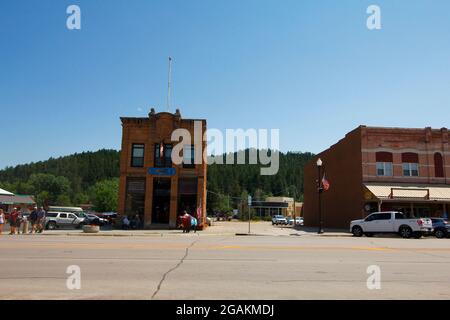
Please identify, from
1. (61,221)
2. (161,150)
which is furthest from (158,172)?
(61,221)

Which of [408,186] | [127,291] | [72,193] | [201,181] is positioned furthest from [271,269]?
[72,193]

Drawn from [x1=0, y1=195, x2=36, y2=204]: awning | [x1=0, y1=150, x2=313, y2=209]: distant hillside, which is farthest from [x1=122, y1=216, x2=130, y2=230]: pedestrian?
[x1=0, y1=150, x2=313, y2=209]: distant hillside


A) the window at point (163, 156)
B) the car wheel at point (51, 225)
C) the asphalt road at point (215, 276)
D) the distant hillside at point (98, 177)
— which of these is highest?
the distant hillside at point (98, 177)

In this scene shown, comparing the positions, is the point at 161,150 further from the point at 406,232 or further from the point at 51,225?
the point at 406,232

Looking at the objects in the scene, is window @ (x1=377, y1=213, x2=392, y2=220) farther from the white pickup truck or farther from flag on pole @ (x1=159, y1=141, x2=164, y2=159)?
flag on pole @ (x1=159, y1=141, x2=164, y2=159)

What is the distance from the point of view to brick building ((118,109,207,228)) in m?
35.4

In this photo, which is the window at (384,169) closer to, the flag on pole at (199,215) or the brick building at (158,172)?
the brick building at (158,172)

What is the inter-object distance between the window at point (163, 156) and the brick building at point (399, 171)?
18.4m

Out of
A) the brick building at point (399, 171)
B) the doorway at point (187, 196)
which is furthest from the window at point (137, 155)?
the brick building at point (399, 171)

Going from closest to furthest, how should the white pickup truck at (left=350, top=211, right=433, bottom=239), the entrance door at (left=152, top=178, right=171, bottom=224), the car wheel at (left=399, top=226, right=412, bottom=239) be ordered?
1. the white pickup truck at (left=350, top=211, right=433, bottom=239)
2. the car wheel at (left=399, top=226, right=412, bottom=239)
3. the entrance door at (left=152, top=178, right=171, bottom=224)

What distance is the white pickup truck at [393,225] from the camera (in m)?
25.5

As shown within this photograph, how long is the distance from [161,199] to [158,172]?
8.94ft

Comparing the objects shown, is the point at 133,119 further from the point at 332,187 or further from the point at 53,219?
the point at 332,187

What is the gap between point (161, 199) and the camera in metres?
36.2
